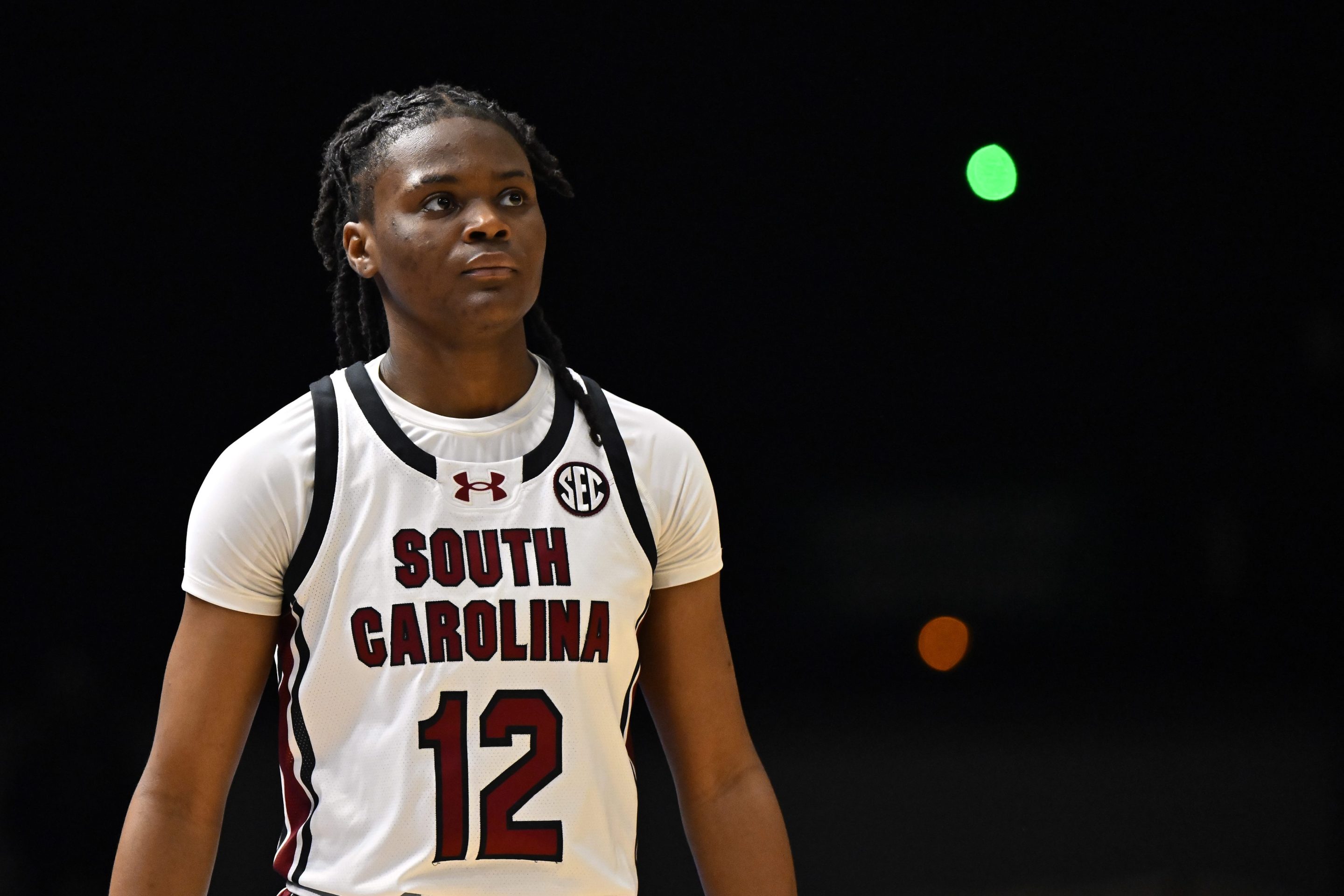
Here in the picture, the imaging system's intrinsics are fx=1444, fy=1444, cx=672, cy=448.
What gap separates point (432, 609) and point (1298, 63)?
241 cm

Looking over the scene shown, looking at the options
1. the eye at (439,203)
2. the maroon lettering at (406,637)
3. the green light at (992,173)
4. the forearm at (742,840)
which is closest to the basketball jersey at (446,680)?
the maroon lettering at (406,637)

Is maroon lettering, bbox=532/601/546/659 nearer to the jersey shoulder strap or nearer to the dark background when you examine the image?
the jersey shoulder strap

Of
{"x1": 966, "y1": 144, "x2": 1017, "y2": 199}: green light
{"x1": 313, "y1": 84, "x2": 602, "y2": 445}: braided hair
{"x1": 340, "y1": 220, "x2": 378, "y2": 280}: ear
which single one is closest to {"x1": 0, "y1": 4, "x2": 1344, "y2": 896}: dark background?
{"x1": 966, "y1": 144, "x2": 1017, "y2": 199}: green light

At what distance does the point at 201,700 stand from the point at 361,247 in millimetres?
474

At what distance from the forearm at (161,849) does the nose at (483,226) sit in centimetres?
58

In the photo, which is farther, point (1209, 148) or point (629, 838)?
point (1209, 148)

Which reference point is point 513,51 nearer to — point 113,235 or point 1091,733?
point 113,235

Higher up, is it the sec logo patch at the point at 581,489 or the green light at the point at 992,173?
the green light at the point at 992,173

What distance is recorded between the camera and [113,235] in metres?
2.63

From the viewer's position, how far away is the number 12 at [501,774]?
1312 mm

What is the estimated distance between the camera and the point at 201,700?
1.32 metres

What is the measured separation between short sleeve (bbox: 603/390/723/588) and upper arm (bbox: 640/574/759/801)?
2cm

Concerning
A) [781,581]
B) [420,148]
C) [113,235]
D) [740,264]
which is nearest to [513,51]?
[740,264]

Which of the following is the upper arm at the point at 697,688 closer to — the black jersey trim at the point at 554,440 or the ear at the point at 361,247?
the black jersey trim at the point at 554,440
